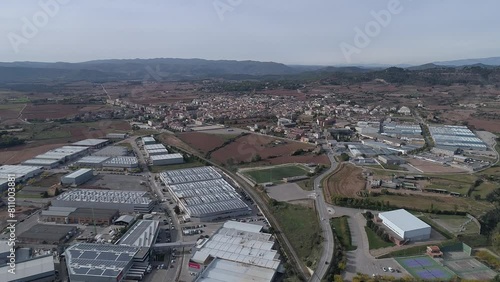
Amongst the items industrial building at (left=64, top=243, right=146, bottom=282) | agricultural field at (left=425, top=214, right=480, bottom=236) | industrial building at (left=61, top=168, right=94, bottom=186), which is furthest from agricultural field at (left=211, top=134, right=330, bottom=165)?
industrial building at (left=64, top=243, right=146, bottom=282)

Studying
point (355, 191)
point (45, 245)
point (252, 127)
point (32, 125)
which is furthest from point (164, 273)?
point (32, 125)

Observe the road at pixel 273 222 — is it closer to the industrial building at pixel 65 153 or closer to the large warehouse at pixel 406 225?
the large warehouse at pixel 406 225

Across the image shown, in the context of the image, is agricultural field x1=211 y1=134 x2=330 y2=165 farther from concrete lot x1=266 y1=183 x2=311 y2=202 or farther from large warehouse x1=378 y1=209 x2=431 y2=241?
large warehouse x1=378 y1=209 x2=431 y2=241

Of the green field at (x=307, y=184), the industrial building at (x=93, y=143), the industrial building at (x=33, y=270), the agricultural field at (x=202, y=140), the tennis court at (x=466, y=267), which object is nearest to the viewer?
the industrial building at (x=33, y=270)

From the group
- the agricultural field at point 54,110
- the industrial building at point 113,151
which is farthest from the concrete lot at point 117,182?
the agricultural field at point 54,110

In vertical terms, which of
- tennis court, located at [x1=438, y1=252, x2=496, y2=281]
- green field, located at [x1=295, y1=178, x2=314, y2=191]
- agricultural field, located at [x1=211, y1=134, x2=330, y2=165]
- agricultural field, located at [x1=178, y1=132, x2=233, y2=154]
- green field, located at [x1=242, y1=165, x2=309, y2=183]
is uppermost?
tennis court, located at [x1=438, y1=252, x2=496, y2=281]

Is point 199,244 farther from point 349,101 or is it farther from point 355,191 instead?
point 349,101
